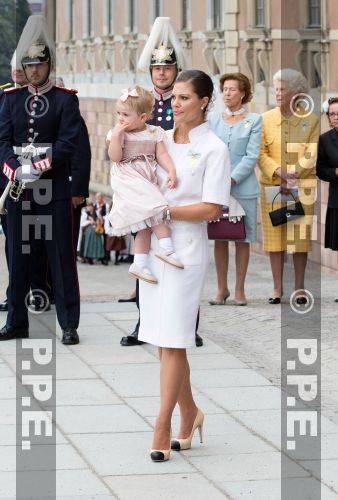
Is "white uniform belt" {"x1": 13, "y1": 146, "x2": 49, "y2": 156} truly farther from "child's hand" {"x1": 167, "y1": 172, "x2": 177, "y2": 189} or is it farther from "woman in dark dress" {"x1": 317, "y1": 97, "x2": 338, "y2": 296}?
"woman in dark dress" {"x1": 317, "y1": 97, "x2": 338, "y2": 296}

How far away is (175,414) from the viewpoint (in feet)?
27.9

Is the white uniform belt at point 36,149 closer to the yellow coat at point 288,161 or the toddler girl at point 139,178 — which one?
the toddler girl at point 139,178

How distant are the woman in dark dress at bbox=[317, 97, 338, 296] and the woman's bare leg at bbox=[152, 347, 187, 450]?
5.73 m

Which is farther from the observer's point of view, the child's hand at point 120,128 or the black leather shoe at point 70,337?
the black leather shoe at point 70,337

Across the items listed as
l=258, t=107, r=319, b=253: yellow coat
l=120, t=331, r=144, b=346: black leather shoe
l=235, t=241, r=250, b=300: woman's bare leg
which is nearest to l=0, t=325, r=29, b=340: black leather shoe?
l=120, t=331, r=144, b=346: black leather shoe

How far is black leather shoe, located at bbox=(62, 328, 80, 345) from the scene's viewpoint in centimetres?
1074

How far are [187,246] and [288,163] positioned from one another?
17.9 ft

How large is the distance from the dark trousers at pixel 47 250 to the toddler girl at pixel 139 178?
2.87 meters

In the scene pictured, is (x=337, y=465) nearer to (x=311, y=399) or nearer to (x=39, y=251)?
(x=311, y=399)

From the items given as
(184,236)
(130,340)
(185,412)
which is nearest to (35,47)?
(130,340)

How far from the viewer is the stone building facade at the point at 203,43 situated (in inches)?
792

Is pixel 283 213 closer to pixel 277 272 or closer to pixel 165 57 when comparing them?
pixel 277 272

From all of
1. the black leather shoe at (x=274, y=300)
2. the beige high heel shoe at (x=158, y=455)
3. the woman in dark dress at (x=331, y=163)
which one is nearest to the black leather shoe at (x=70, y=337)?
the black leather shoe at (x=274, y=300)

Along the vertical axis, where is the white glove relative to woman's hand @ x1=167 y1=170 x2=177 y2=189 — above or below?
below
